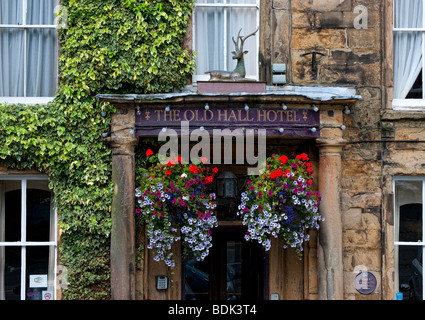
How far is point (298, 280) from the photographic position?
8.63 m

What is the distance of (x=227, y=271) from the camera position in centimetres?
915

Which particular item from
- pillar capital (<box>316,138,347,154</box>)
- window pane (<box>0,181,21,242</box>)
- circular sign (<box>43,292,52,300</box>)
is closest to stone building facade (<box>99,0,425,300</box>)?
pillar capital (<box>316,138,347,154</box>)

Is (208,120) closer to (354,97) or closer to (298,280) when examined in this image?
(354,97)

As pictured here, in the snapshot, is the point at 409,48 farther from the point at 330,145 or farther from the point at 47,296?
the point at 47,296

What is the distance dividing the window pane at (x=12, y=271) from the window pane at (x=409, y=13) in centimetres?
571

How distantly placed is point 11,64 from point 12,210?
1.86 metres

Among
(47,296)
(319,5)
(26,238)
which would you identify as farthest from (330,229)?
(26,238)

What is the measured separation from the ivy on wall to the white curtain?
2.82m

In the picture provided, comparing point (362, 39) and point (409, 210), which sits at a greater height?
point (362, 39)

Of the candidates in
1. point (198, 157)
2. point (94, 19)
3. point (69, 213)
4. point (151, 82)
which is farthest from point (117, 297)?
point (94, 19)

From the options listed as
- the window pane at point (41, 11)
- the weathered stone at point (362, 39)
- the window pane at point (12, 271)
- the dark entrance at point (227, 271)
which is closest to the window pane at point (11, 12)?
the window pane at point (41, 11)

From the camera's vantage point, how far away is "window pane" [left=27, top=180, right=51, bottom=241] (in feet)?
27.9

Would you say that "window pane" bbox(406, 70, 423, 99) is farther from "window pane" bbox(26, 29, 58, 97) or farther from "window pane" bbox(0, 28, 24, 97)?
"window pane" bbox(0, 28, 24, 97)

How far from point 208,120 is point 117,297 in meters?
2.36
